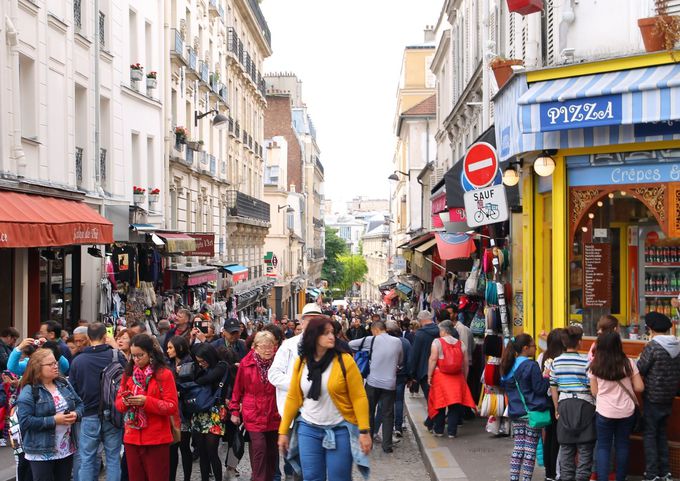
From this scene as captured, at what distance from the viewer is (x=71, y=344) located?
12078 millimetres

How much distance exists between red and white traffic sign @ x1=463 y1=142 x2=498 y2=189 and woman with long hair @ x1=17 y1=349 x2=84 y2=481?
5.68 metres

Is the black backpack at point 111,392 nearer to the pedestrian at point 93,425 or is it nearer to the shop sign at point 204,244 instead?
the pedestrian at point 93,425

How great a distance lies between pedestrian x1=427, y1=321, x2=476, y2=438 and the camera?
12312mm

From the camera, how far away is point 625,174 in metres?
9.88

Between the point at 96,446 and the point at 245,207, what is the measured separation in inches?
1324

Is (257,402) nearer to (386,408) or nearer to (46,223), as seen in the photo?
(386,408)

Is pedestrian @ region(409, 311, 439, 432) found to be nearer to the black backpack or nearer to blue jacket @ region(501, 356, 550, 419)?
blue jacket @ region(501, 356, 550, 419)

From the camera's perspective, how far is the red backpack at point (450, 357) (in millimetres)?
12266

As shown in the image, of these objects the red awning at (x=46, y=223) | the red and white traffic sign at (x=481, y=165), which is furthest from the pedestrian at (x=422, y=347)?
the red awning at (x=46, y=223)

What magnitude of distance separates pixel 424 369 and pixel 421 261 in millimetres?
8949

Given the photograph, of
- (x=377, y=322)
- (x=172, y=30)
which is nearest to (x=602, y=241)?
(x=377, y=322)

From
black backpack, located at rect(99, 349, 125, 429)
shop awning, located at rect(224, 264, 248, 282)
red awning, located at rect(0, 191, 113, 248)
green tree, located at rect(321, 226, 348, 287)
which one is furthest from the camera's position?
green tree, located at rect(321, 226, 348, 287)

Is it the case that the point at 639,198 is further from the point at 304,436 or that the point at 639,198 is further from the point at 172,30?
the point at 172,30

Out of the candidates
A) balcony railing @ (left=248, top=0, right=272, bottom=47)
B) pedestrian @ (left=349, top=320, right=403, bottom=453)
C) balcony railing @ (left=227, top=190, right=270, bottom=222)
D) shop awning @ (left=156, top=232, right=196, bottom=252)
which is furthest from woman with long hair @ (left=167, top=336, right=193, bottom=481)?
balcony railing @ (left=248, top=0, right=272, bottom=47)
